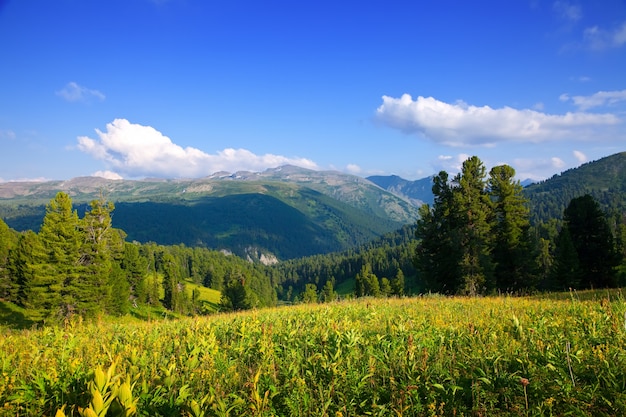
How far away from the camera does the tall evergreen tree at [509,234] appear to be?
31.6 m

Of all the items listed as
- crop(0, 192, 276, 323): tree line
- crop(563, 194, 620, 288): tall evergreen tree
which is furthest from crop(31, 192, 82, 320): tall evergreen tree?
crop(563, 194, 620, 288): tall evergreen tree

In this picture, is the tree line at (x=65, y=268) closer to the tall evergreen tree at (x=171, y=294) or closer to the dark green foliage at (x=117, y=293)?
the dark green foliage at (x=117, y=293)

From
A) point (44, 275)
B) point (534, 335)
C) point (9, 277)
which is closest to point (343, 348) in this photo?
point (534, 335)

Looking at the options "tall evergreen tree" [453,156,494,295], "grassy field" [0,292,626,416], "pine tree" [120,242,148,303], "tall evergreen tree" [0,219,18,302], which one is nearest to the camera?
"grassy field" [0,292,626,416]

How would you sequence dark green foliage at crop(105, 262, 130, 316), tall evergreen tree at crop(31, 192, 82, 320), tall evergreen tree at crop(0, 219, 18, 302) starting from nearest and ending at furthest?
tall evergreen tree at crop(31, 192, 82, 320), dark green foliage at crop(105, 262, 130, 316), tall evergreen tree at crop(0, 219, 18, 302)

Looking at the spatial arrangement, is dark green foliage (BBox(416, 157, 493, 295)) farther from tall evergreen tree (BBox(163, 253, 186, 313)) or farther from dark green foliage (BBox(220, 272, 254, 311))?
tall evergreen tree (BBox(163, 253, 186, 313))

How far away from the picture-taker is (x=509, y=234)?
3159 centimetres

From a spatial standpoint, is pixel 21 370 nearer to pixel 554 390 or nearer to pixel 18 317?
pixel 554 390

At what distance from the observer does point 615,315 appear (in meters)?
5.96

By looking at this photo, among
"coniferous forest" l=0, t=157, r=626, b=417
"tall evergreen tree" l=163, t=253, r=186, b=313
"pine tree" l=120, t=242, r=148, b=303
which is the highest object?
"coniferous forest" l=0, t=157, r=626, b=417

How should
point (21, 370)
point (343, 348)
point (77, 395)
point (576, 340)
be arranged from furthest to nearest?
point (343, 348) < point (576, 340) < point (21, 370) < point (77, 395)

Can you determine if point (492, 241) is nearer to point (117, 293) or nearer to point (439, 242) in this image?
point (439, 242)

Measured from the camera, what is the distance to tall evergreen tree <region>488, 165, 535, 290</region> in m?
31.6

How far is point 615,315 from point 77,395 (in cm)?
826
